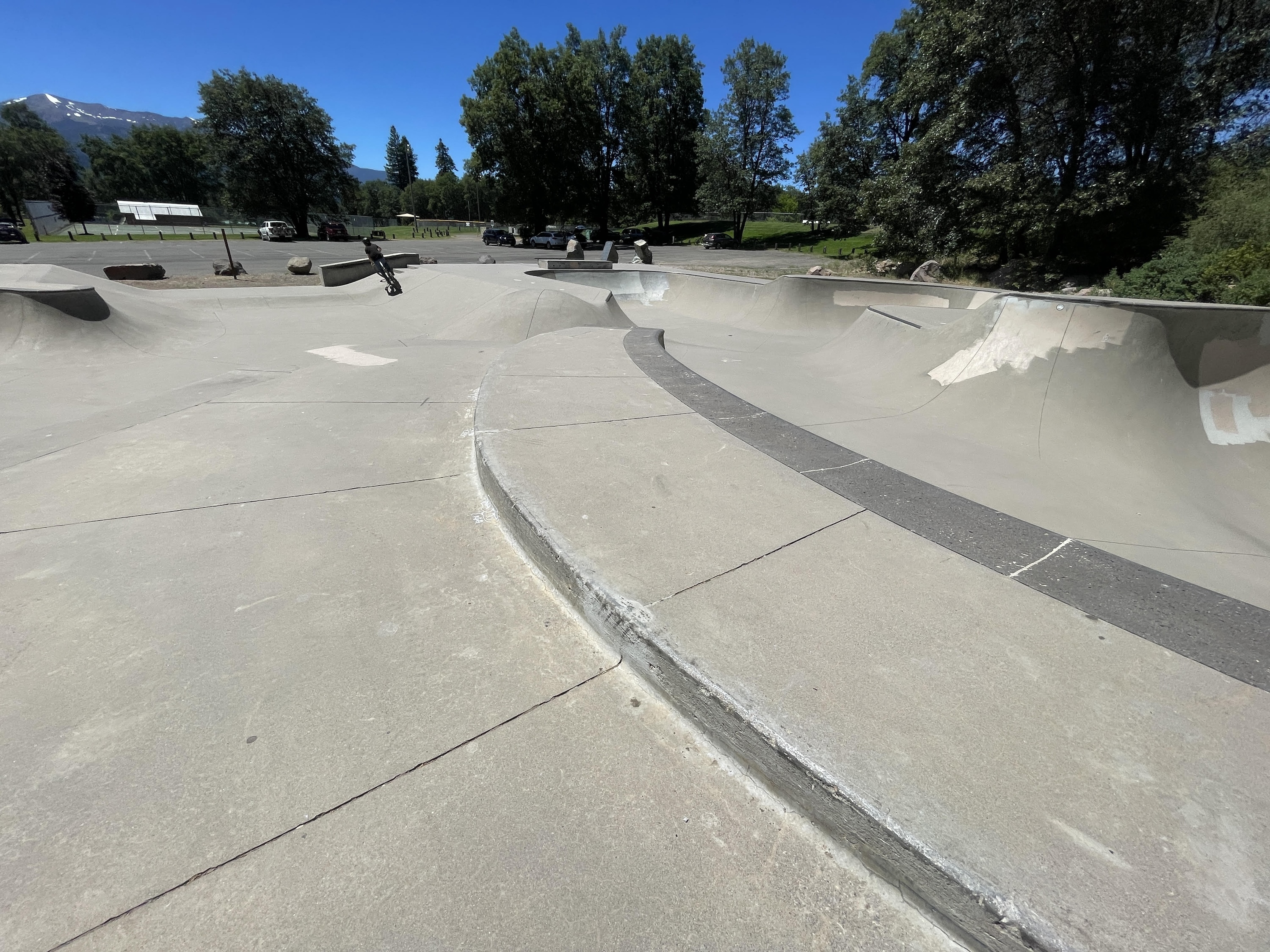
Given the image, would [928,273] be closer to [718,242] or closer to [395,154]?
[718,242]

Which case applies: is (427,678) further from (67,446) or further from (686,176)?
(686,176)

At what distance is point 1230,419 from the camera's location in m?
5.73

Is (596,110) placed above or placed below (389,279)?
above

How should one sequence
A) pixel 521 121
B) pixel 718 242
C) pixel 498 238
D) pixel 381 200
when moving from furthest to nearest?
pixel 381 200 → pixel 718 242 → pixel 498 238 → pixel 521 121

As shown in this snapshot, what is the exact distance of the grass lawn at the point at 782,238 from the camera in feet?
141

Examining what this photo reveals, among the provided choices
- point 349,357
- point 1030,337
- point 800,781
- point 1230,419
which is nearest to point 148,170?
point 349,357

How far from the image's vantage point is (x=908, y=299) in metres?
Result: 13.2

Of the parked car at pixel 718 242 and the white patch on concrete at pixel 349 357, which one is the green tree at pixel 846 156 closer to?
the parked car at pixel 718 242

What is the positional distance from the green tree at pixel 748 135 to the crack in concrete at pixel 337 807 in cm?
5119

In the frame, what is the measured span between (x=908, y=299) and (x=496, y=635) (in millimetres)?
14041

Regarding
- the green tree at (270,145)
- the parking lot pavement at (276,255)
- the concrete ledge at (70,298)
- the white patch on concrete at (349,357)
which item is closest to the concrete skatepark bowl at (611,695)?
the white patch on concrete at (349,357)

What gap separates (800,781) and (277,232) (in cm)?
6138

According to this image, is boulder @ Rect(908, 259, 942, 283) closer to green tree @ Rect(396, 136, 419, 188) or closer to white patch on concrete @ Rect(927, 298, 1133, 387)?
white patch on concrete @ Rect(927, 298, 1133, 387)

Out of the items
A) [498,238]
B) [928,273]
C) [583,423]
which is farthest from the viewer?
[498,238]
